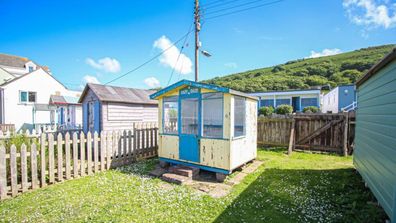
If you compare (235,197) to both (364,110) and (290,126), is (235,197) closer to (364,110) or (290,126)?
(364,110)

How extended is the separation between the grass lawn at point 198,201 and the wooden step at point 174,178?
0.72 feet

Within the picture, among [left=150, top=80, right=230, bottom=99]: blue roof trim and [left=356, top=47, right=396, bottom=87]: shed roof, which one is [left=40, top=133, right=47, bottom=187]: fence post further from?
[left=356, top=47, right=396, bottom=87]: shed roof

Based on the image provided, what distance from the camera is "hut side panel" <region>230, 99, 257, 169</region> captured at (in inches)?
205

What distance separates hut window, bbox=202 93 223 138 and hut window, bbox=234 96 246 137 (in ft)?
1.52

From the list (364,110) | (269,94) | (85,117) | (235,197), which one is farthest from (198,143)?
(269,94)

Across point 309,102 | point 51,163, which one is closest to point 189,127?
point 51,163

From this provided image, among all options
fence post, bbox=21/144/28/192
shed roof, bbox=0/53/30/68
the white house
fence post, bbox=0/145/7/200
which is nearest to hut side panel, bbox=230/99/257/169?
fence post, bbox=21/144/28/192

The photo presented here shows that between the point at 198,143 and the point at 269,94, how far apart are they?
1798cm

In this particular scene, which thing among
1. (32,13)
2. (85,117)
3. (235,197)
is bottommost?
(235,197)

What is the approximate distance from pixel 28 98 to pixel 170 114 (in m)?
21.2

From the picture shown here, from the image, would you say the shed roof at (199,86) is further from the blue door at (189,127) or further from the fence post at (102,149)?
the fence post at (102,149)

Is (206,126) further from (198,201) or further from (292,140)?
(292,140)

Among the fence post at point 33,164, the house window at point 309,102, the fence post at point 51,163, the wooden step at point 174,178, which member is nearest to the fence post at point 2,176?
the fence post at point 33,164

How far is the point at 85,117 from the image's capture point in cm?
895
